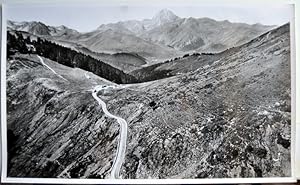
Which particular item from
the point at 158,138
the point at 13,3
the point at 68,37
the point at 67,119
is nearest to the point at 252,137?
the point at 158,138

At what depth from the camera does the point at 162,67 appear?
1668 millimetres

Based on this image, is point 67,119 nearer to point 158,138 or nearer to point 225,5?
point 158,138

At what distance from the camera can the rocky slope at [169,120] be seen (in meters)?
1.62

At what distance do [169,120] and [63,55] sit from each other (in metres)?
0.58

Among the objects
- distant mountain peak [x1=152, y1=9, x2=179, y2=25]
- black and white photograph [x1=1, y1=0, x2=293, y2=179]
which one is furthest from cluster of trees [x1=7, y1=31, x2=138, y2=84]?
distant mountain peak [x1=152, y1=9, x2=179, y2=25]

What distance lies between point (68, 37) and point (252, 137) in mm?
960

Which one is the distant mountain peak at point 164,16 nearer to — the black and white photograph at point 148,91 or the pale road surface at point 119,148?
the black and white photograph at point 148,91

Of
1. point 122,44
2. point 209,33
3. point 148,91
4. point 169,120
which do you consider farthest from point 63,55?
point 209,33

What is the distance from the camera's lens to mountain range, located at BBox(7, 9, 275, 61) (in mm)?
1656

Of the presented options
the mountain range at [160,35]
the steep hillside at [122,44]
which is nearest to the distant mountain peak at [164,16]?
the mountain range at [160,35]

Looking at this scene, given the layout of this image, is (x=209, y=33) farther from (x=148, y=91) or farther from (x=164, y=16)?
(x=148, y=91)

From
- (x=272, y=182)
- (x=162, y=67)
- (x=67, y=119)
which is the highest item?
(x=162, y=67)

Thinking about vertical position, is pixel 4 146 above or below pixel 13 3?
below

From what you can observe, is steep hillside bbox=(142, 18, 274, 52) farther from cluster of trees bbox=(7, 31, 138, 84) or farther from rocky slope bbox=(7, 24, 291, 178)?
cluster of trees bbox=(7, 31, 138, 84)
